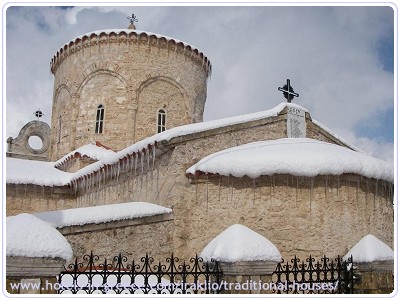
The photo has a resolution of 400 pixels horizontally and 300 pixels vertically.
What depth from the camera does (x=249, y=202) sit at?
8148 millimetres

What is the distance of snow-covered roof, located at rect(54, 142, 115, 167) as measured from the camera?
45.1 ft

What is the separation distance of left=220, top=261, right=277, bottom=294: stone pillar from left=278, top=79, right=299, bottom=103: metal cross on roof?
6084 millimetres

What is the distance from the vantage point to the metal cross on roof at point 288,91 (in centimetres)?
1028

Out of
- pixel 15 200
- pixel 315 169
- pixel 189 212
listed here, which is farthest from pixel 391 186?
pixel 15 200

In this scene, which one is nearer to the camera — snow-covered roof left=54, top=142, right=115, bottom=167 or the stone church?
the stone church

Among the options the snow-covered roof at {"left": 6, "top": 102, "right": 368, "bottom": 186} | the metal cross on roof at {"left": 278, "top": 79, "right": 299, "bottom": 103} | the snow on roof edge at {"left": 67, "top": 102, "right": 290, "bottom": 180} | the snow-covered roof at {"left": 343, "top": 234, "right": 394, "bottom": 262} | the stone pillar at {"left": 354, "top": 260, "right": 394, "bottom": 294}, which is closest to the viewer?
the stone pillar at {"left": 354, "top": 260, "right": 394, "bottom": 294}

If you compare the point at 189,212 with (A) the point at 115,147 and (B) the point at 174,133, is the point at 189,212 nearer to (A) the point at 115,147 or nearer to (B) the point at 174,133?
(B) the point at 174,133

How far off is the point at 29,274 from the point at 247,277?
7.35 feet

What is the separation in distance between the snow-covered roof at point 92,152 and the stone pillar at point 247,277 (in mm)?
9560

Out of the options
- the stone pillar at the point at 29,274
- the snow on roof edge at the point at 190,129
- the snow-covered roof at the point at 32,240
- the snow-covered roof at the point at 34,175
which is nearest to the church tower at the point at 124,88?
the snow-covered roof at the point at 34,175

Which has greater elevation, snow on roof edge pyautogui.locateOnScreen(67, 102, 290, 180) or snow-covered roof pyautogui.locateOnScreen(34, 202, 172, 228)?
snow on roof edge pyautogui.locateOnScreen(67, 102, 290, 180)

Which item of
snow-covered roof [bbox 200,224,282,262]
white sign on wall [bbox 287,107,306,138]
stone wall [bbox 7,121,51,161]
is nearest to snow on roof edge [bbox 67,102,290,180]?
white sign on wall [bbox 287,107,306,138]

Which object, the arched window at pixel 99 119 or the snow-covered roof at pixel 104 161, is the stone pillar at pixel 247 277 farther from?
the arched window at pixel 99 119

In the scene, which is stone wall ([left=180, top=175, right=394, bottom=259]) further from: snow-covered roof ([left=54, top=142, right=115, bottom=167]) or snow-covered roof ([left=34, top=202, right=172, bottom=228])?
snow-covered roof ([left=54, top=142, right=115, bottom=167])
